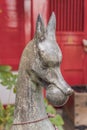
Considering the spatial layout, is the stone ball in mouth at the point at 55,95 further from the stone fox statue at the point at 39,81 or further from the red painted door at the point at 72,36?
the red painted door at the point at 72,36

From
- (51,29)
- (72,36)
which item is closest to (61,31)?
(72,36)

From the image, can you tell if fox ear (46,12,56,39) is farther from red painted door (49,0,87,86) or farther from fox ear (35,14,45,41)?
red painted door (49,0,87,86)

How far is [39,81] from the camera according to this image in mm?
844

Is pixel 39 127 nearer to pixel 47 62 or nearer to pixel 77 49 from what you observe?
pixel 47 62

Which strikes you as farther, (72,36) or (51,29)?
(72,36)

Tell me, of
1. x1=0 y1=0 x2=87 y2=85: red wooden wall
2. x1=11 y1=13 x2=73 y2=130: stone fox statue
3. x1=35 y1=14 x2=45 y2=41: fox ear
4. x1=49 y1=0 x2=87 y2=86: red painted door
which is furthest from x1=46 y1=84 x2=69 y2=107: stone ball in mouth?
x1=49 y1=0 x2=87 y2=86: red painted door

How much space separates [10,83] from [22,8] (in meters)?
1.23

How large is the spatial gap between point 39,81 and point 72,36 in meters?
2.52

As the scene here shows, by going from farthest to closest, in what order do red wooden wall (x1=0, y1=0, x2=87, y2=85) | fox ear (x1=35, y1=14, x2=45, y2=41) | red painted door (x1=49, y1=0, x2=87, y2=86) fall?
1. red painted door (x1=49, y1=0, x2=87, y2=86)
2. red wooden wall (x1=0, y1=0, x2=87, y2=85)
3. fox ear (x1=35, y1=14, x2=45, y2=41)

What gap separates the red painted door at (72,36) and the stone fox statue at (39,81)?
2.42 metres

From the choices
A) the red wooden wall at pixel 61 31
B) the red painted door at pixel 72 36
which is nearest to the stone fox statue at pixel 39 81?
the red wooden wall at pixel 61 31

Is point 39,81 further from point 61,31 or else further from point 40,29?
point 61,31

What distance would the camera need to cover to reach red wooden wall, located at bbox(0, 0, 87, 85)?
2865 mm

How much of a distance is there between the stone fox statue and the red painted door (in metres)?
2.42
